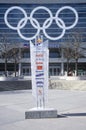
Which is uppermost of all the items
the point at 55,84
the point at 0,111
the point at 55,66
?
the point at 0,111

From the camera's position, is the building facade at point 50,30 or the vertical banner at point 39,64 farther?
the building facade at point 50,30

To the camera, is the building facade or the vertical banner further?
the building facade

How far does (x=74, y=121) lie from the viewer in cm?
1188

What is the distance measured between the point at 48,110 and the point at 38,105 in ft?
1.92

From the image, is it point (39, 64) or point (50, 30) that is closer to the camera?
point (39, 64)

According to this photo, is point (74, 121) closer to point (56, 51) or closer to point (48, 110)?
point (48, 110)

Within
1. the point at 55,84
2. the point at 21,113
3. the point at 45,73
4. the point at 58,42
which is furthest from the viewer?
the point at 58,42

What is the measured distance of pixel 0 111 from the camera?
15078mm

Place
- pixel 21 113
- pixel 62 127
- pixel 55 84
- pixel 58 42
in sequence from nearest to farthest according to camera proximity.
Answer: pixel 62 127 < pixel 21 113 < pixel 55 84 < pixel 58 42

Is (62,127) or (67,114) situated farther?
(67,114)

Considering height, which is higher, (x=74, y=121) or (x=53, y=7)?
(x=53, y=7)

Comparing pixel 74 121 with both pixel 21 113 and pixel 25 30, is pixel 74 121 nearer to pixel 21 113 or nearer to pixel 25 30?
pixel 21 113

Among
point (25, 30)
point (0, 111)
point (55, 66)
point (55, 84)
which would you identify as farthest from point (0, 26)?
point (0, 111)

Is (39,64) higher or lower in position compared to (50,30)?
higher
